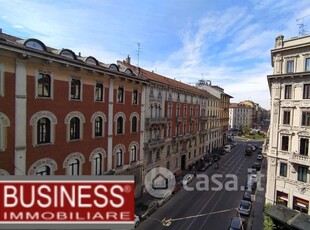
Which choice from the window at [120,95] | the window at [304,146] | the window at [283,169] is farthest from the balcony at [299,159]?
the window at [120,95]

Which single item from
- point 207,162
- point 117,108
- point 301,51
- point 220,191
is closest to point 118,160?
point 117,108

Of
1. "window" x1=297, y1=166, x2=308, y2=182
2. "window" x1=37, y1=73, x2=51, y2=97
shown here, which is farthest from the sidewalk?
"window" x1=37, y1=73, x2=51, y2=97

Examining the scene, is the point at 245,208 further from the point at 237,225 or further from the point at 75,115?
the point at 75,115

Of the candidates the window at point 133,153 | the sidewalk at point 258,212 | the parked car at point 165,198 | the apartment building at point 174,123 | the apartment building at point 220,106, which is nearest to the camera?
the sidewalk at point 258,212

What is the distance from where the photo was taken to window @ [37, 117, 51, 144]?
16.6 m

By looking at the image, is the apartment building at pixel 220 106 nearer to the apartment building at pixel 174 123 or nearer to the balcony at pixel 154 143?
the apartment building at pixel 174 123

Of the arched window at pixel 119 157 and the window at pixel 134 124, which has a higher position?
the window at pixel 134 124

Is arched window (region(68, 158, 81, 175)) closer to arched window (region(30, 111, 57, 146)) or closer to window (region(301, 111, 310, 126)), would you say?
arched window (region(30, 111, 57, 146))

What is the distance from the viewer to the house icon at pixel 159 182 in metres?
31.3

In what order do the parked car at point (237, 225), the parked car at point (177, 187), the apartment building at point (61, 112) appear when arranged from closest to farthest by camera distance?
the apartment building at point (61, 112) → the parked car at point (237, 225) → the parked car at point (177, 187)

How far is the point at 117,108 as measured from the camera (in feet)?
77.6

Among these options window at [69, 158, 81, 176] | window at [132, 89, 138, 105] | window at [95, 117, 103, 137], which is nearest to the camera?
window at [69, 158, 81, 176]

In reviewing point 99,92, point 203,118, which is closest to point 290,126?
point 99,92

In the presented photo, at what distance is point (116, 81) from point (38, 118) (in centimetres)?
876
